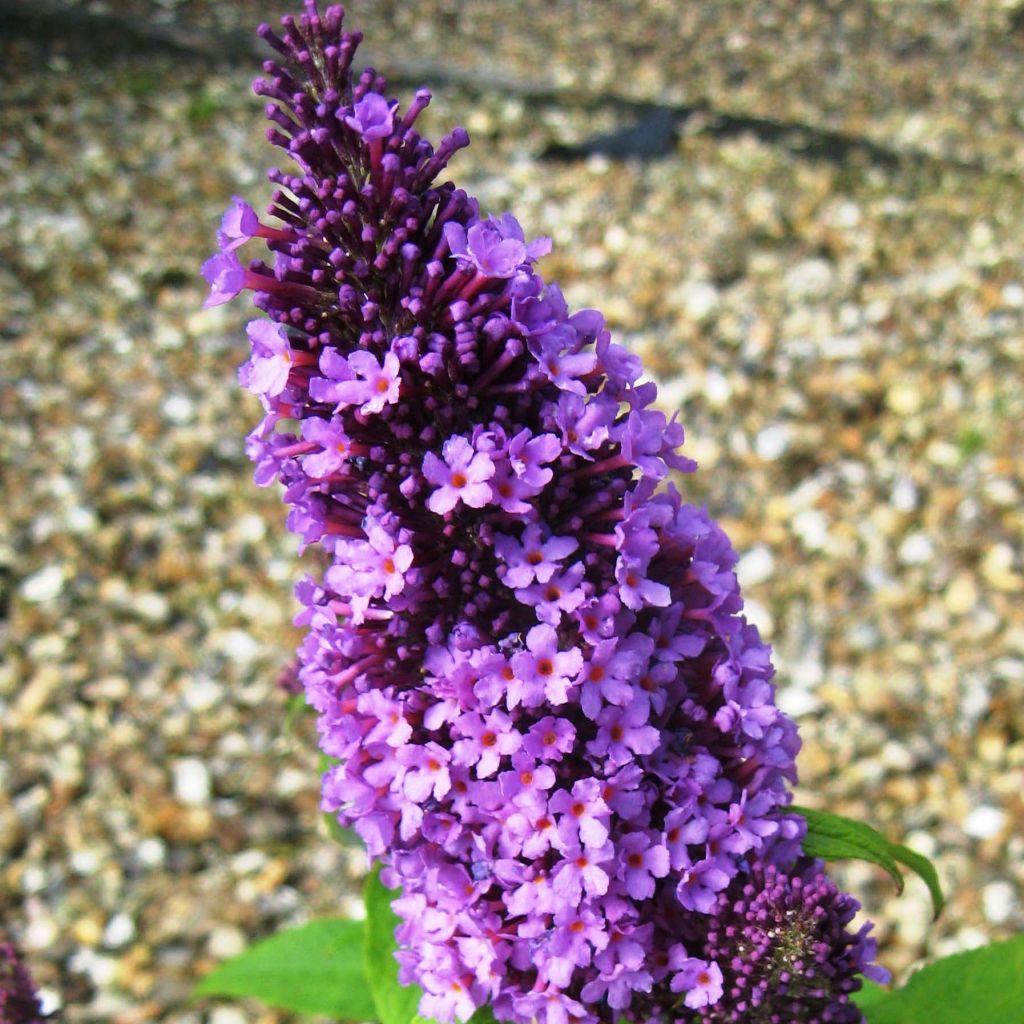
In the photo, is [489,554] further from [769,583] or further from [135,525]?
[135,525]

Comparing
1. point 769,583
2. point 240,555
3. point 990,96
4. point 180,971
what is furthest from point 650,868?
point 990,96

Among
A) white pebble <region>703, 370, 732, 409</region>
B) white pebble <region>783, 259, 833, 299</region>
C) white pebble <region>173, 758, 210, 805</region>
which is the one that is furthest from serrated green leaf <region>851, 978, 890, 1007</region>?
white pebble <region>783, 259, 833, 299</region>

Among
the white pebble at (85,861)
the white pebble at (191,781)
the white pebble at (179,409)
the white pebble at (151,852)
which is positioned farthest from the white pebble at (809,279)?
the white pebble at (85,861)

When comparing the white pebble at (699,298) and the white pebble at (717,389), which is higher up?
the white pebble at (699,298)

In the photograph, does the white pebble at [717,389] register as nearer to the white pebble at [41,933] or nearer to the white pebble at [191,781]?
the white pebble at [191,781]

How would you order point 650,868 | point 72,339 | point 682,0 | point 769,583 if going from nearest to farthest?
point 650,868 < point 769,583 < point 72,339 < point 682,0

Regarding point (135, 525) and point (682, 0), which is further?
point (682, 0)

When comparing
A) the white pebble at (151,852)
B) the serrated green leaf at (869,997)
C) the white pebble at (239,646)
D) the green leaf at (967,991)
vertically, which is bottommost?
the green leaf at (967,991)
